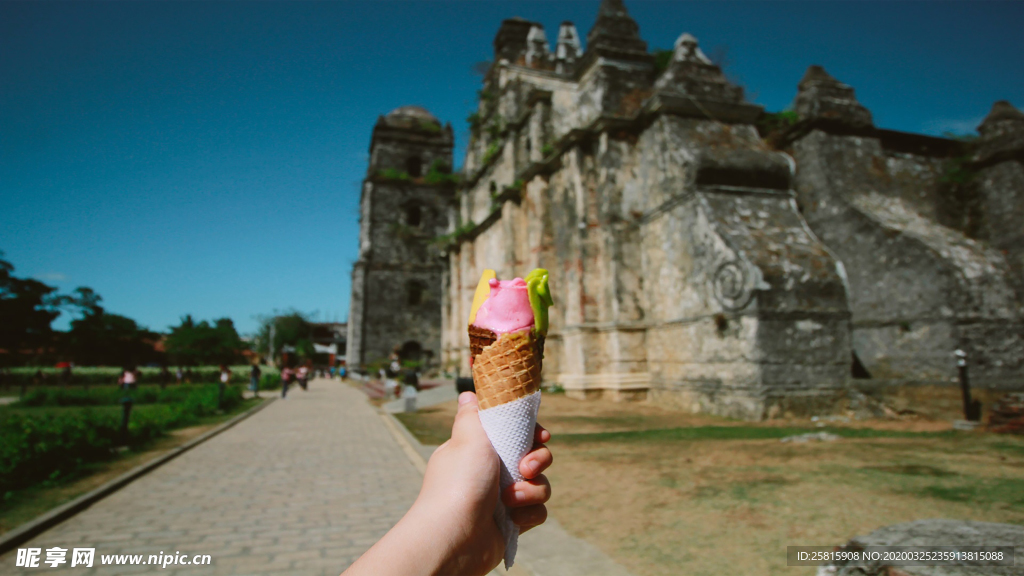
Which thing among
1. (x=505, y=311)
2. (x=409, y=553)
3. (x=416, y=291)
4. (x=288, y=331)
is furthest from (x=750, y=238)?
(x=288, y=331)

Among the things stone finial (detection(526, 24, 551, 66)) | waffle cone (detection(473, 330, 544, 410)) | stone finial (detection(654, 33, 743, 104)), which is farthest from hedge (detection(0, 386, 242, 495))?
stone finial (detection(526, 24, 551, 66))

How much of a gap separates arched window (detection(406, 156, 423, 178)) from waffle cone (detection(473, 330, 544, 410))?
102 ft

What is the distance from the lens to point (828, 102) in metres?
11.1

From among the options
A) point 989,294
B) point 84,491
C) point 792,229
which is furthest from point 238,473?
point 989,294

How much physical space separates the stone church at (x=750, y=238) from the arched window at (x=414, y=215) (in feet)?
44.9

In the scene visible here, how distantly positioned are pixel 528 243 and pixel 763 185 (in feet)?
26.0

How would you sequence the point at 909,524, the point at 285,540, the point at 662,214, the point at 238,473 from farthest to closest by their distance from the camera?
the point at 662,214 → the point at 238,473 → the point at 285,540 → the point at 909,524

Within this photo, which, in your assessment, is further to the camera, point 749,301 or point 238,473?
point 749,301

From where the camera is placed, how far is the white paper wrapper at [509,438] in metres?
1.21

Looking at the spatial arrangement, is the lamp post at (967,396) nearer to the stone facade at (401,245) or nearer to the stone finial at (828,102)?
the stone finial at (828,102)

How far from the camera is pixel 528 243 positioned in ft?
55.2

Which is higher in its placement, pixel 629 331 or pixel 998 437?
pixel 629 331

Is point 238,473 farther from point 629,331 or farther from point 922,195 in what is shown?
point 922,195

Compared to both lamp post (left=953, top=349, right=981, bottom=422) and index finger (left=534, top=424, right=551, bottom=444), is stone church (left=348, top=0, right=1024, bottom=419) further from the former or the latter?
index finger (left=534, top=424, right=551, bottom=444)
